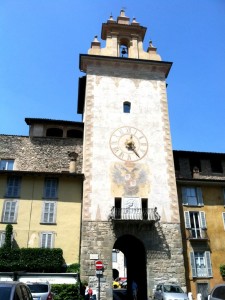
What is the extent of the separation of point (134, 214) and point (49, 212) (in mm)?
6480

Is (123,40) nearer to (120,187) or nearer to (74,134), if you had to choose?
(74,134)

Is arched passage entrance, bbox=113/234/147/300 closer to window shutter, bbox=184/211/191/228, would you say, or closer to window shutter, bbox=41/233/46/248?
window shutter, bbox=184/211/191/228

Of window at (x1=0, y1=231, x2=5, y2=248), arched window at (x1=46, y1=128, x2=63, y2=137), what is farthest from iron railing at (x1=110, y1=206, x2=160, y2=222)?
arched window at (x1=46, y1=128, x2=63, y2=137)

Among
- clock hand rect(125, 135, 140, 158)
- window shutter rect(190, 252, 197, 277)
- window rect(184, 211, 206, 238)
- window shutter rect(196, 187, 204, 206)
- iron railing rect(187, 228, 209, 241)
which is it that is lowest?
window shutter rect(190, 252, 197, 277)

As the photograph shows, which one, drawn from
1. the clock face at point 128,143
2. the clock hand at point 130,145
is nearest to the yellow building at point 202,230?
the clock face at point 128,143

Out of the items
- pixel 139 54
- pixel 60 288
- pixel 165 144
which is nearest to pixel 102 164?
pixel 165 144

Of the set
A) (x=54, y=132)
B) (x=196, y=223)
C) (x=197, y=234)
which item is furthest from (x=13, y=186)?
(x=197, y=234)

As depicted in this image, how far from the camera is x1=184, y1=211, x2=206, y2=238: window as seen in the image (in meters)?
25.3

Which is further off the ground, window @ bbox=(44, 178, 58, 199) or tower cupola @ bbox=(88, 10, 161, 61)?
tower cupola @ bbox=(88, 10, 161, 61)

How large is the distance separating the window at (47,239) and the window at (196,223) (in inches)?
420

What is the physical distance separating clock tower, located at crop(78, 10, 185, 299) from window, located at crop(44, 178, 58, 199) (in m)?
2.33

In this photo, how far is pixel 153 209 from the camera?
24.8 metres

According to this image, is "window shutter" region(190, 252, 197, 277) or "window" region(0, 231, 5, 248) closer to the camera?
"window" region(0, 231, 5, 248)

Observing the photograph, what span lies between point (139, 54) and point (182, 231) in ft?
61.0
